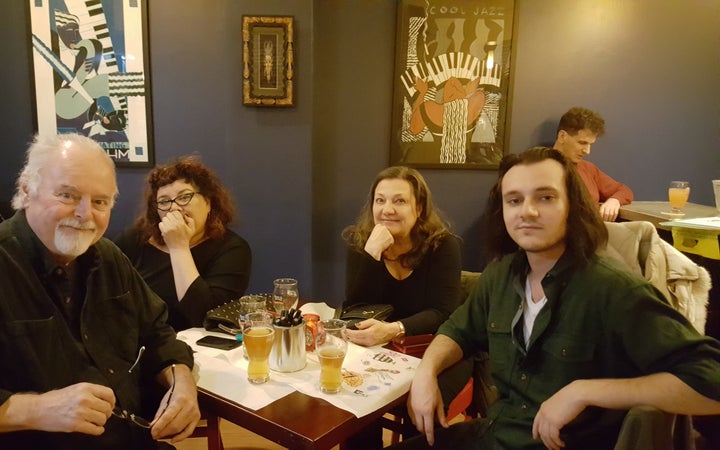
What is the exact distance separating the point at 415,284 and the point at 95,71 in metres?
2.59

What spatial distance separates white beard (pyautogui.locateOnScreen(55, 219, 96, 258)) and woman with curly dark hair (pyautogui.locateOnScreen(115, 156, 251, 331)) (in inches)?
26.0

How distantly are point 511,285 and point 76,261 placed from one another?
1.28m

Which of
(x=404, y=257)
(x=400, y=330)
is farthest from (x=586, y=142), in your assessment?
(x=400, y=330)

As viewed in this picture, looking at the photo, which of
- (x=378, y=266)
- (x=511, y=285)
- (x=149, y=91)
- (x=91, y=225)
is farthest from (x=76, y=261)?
(x=149, y=91)

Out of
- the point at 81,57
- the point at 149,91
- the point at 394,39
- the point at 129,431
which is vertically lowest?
the point at 129,431

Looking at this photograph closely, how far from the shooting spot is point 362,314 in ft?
5.82

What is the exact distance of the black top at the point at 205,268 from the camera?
2021mm

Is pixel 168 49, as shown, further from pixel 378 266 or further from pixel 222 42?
pixel 378 266

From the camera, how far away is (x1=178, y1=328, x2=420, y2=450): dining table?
3.76ft

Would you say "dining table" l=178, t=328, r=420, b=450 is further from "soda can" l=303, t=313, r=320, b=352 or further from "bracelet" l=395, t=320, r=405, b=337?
"bracelet" l=395, t=320, r=405, b=337

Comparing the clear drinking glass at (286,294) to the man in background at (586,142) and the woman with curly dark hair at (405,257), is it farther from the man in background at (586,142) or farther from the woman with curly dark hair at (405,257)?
the man in background at (586,142)

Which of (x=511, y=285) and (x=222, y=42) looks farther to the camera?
(x=222, y=42)

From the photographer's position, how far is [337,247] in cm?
359

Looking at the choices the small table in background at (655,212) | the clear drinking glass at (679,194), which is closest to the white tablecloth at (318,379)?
the small table in background at (655,212)
